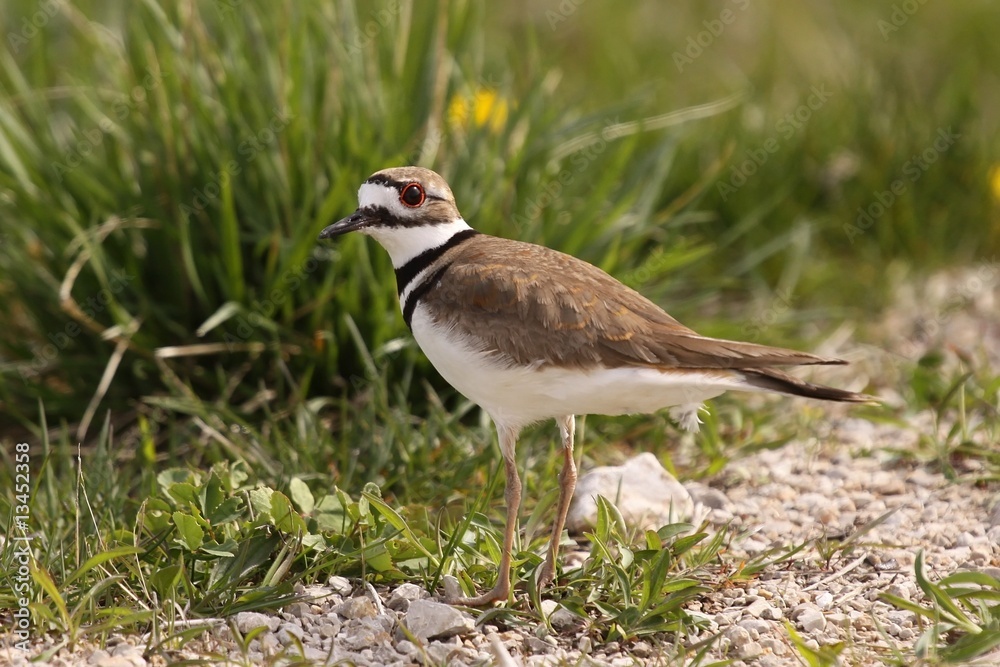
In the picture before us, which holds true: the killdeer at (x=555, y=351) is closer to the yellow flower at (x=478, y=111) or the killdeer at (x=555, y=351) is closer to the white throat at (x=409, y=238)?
the white throat at (x=409, y=238)

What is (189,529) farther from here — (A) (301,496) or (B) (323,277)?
(B) (323,277)

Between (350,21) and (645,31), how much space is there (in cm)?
396

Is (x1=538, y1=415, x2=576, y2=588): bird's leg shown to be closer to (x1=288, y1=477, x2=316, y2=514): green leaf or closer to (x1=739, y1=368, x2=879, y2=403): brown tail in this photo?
(x1=739, y1=368, x2=879, y2=403): brown tail

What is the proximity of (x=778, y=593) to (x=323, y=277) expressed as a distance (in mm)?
2429

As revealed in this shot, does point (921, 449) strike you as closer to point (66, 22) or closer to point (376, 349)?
point (376, 349)

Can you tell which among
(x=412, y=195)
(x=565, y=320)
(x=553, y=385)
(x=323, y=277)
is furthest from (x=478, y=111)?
(x=553, y=385)

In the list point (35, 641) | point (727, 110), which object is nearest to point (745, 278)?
point (727, 110)

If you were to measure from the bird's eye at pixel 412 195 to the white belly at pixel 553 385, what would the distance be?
45 cm

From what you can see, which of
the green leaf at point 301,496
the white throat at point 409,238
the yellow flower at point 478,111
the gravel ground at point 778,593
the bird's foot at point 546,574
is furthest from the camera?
the yellow flower at point 478,111

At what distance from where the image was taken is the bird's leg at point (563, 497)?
3508 mm

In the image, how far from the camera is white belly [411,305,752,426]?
3338mm

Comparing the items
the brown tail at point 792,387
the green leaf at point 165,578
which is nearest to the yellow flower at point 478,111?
the brown tail at point 792,387

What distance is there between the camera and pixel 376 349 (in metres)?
4.70

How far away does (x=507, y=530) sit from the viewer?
138 inches
